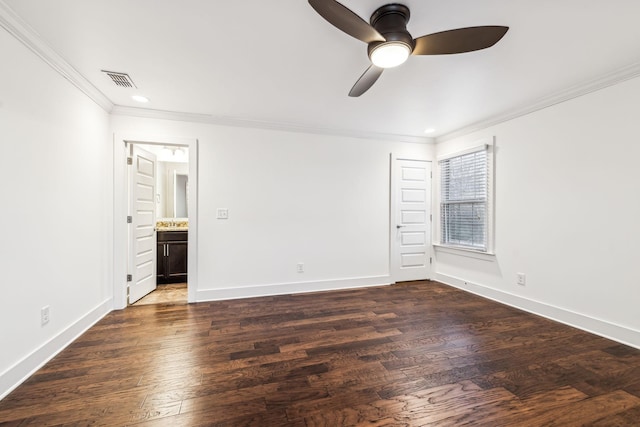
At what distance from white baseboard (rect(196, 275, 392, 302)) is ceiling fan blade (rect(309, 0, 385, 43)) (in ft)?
10.3

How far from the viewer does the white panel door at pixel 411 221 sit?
14.3 ft

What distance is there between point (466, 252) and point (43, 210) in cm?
478

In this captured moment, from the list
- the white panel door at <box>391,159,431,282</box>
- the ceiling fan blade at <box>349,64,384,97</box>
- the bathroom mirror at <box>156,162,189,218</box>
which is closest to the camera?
the ceiling fan blade at <box>349,64,384,97</box>

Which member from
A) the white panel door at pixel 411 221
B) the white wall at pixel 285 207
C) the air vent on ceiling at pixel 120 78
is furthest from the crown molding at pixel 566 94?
the air vent on ceiling at pixel 120 78

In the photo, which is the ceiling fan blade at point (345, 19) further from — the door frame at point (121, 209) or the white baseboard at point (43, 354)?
the white baseboard at point (43, 354)

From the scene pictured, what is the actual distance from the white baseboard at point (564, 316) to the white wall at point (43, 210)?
4.68m

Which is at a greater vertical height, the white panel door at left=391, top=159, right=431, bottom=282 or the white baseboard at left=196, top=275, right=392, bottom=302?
the white panel door at left=391, top=159, right=431, bottom=282

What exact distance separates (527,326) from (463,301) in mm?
807

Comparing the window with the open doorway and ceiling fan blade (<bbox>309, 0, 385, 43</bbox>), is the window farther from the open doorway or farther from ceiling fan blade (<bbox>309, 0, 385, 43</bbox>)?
the open doorway

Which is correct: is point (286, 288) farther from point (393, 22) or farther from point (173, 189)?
point (393, 22)

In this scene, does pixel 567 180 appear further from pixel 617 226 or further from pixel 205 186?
pixel 205 186

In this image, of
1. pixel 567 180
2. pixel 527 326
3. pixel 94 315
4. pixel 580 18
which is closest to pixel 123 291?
pixel 94 315

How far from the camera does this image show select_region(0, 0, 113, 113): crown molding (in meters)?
1.66

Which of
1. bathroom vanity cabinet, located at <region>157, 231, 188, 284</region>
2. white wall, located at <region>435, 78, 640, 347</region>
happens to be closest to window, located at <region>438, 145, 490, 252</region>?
white wall, located at <region>435, 78, 640, 347</region>
